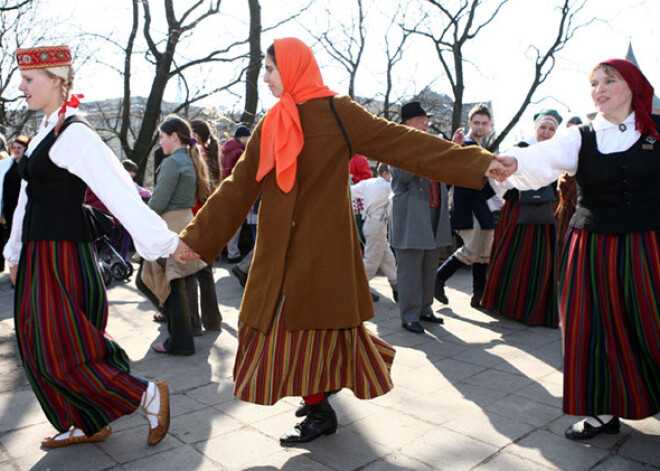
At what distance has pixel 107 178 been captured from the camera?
2.81m

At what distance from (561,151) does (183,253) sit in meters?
1.94

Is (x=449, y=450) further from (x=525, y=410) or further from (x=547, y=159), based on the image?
(x=547, y=159)

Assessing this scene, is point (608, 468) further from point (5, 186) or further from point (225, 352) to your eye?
point (5, 186)

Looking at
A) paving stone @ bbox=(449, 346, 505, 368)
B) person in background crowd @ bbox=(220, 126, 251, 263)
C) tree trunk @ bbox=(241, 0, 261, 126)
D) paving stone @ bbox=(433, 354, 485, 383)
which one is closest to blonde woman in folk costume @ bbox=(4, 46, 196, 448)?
paving stone @ bbox=(433, 354, 485, 383)

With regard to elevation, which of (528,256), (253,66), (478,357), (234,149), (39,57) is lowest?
(478,357)

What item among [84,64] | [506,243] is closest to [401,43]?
[84,64]

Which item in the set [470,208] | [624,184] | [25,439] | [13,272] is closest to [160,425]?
[25,439]

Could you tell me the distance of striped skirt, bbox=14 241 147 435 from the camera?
2830 millimetres

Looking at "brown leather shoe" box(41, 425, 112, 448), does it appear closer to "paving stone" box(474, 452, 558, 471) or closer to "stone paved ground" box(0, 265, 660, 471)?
"stone paved ground" box(0, 265, 660, 471)

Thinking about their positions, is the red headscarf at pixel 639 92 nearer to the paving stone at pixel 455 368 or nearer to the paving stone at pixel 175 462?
the paving stone at pixel 455 368

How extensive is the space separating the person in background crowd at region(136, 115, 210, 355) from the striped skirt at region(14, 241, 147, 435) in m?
1.77

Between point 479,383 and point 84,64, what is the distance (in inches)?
747

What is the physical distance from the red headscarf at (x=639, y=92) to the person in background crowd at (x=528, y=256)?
102 inches

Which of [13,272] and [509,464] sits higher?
[13,272]
